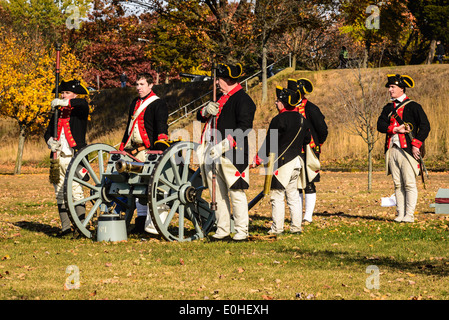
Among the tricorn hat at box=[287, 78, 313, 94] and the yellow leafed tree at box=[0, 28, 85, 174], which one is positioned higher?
the yellow leafed tree at box=[0, 28, 85, 174]

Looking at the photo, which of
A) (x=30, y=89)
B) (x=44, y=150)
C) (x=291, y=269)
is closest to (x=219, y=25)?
(x=30, y=89)

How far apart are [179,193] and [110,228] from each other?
98cm

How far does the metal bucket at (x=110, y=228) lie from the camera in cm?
907

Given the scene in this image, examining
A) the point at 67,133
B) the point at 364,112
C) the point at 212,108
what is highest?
the point at 364,112

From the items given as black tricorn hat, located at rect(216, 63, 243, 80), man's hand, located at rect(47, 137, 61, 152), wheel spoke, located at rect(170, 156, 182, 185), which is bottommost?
wheel spoke, located at rect(170, 156, 182, 185)

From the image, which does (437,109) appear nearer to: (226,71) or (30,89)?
(30,89)

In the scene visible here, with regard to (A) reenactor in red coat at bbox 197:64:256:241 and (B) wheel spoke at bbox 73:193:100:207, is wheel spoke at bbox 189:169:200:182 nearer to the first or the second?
(A) reenactor in red coat at bbox 197:64:256:241

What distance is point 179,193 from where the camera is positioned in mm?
9031

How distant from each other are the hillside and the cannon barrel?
11.5m

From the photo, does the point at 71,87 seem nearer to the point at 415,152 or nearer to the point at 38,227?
the point at 38,227

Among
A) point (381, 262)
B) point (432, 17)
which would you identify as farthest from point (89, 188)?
point (432, 17)

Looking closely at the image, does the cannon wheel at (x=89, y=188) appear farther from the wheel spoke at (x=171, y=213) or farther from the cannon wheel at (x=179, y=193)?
the wheel spoke at (x=171, y=213)

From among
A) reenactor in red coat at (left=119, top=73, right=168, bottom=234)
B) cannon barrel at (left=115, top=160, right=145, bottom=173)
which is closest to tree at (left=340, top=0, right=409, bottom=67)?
reenactor in red coat at (left=119, top=73, right=168, bottom=234)

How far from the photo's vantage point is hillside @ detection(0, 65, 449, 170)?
2667 centimetres
